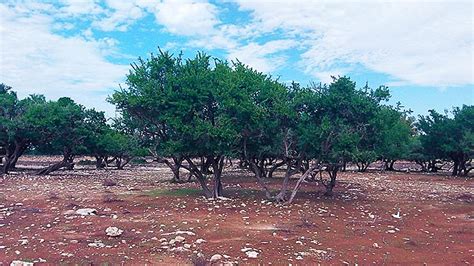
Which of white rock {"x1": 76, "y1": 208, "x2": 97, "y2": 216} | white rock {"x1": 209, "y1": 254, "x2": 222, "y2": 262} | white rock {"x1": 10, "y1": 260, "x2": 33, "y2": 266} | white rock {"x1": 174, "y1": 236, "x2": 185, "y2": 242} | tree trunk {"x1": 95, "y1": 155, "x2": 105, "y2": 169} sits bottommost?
white rock {"x1": 10, "y1": 260, "x2": 33, "y2": 266}

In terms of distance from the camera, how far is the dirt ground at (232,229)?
508 inches

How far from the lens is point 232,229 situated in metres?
16.5

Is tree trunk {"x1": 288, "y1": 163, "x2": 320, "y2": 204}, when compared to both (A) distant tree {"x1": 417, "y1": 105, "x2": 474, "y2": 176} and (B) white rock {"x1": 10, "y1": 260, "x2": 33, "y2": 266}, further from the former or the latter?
(A) distant tree {"x1": 417, "y1": 105, "x2": 474, "y2": 176}

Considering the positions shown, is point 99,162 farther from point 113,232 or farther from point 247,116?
point 113,232

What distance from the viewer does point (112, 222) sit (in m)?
17.5

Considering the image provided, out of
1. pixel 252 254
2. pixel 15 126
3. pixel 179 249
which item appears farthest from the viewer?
pixel 15 126

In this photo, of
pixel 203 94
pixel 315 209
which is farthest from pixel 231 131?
pixel 315 209

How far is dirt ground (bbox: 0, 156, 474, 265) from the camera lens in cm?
1290

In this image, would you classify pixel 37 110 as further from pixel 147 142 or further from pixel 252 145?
pixel 252 145

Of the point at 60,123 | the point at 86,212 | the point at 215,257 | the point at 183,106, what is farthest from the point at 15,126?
the point at 215,257

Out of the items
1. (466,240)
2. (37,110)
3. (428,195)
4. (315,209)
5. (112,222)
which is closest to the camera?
(466,240)

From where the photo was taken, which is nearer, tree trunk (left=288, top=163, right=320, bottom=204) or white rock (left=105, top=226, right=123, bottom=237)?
white rock (left=105, top=226, right=123, bottom=237)

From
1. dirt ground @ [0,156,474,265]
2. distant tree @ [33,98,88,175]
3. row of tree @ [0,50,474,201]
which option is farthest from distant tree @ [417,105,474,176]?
distant tree @ [33,98,88,175]

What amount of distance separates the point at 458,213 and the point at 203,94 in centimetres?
1342
